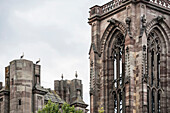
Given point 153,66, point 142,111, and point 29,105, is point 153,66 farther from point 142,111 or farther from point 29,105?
point 29,105

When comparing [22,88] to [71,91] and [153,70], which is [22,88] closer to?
[153,70]

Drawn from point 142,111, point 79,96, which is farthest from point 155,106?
point 79,96

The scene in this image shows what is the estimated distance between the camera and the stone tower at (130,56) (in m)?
81.0

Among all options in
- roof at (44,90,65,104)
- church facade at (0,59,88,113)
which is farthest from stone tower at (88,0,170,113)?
church facade at (0,59,88,113)

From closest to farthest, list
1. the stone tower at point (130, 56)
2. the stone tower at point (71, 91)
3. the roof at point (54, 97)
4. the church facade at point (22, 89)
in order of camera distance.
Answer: the church facade at point (22, 89) < the stone tower at point (130, 56) < the stone tower at point (71, 91) < the roof at point (54, 97)

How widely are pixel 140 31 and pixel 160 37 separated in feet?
9.67

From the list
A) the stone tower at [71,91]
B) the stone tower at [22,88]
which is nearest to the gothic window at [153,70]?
the stone tower at [71,91]

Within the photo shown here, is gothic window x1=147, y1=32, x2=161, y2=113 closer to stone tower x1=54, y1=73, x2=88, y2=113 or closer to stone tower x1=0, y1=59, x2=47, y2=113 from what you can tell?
stone tower x1=54, y1=73, x2=88, y2=113

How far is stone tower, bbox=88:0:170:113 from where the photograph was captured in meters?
81.0

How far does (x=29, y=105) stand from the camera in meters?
76.8

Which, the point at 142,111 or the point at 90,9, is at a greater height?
the point at 90,9

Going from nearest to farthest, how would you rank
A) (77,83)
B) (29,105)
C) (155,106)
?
(29,105) → (155,106) → (77,83)

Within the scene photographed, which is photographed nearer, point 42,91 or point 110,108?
point 42,91

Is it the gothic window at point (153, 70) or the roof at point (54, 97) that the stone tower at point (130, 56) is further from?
the roof at point (54, 97)
